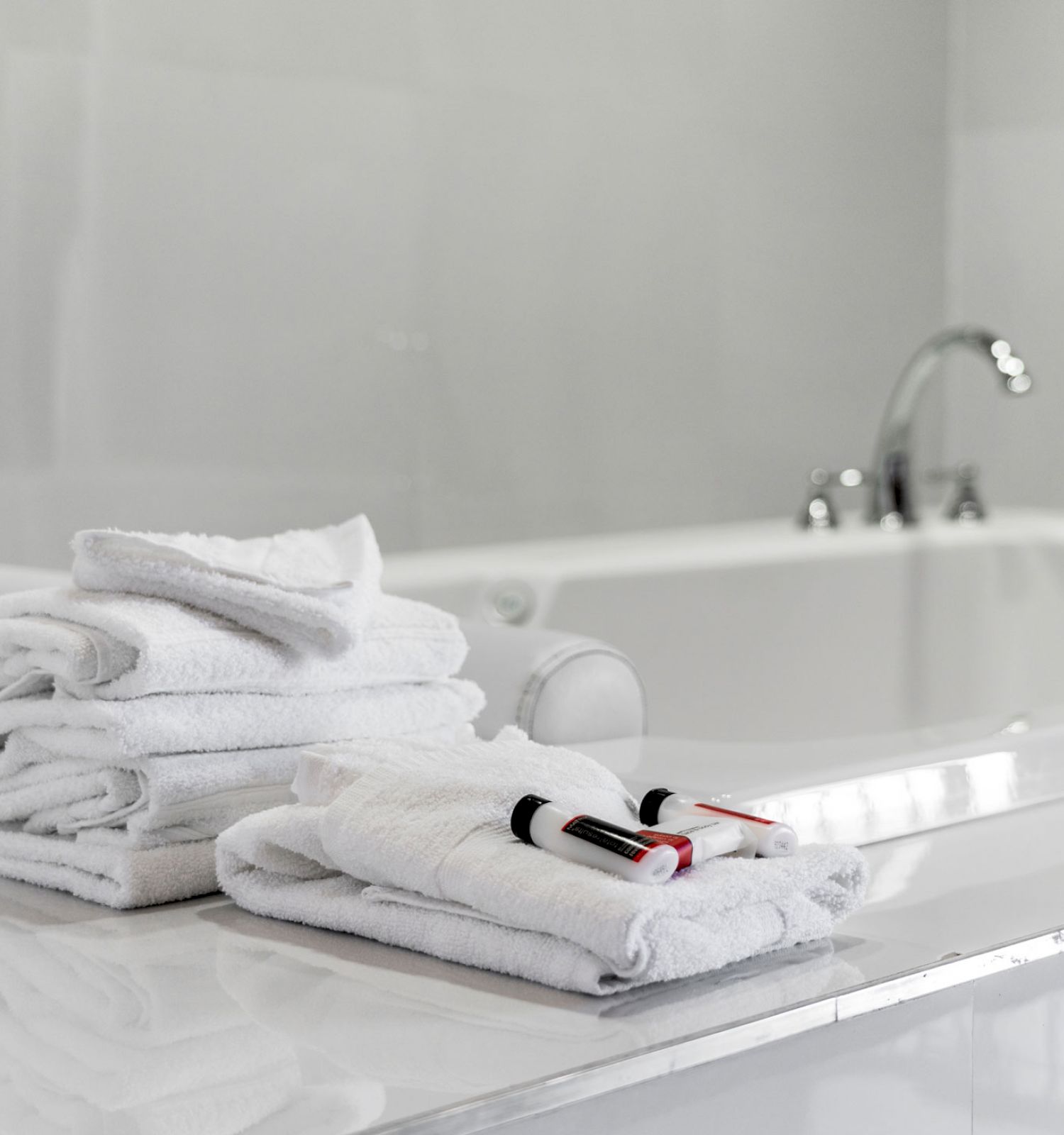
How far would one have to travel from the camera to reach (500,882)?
27.2 inches

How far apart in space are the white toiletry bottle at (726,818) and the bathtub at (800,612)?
0.49 metres

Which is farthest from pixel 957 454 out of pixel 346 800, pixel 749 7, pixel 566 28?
pixel 346 800

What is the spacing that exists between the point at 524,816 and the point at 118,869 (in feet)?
0.79

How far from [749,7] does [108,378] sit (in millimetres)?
1325

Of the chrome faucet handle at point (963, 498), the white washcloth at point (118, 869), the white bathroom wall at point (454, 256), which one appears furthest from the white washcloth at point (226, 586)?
the chrome faucet handle at point (963, 498)

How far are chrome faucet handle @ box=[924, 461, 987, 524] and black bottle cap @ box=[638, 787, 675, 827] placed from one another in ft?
6.72

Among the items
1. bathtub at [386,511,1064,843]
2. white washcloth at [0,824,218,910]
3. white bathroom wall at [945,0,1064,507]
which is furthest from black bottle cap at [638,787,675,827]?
white bathroom wall at [945,0,1064,507]

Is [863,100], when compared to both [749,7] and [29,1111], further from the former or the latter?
[29,1111]

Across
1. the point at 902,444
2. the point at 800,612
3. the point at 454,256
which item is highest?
the point at 454,256

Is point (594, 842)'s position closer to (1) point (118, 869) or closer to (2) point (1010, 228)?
(1) point (118, 869)

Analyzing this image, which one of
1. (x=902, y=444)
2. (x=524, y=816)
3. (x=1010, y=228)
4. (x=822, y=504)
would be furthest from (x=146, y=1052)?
(x=1010, y=228)

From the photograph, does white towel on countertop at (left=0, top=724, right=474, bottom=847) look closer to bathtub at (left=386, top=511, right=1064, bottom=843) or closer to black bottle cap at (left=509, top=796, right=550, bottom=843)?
black bottle cap at (left=509, top=796, right=550, bottom=843)

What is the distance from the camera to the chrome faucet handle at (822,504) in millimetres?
2609

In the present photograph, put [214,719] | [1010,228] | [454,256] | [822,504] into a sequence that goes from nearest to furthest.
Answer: [214,719] → [454,256] → [822,504] → [1010,228]
